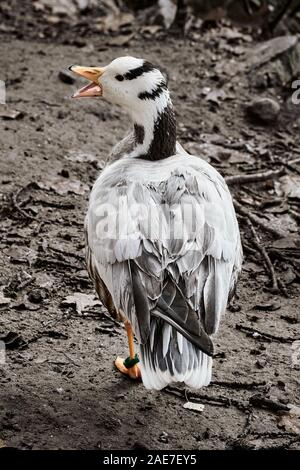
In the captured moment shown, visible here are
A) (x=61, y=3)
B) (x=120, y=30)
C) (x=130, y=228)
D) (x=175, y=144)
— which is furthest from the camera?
(x=61, y=3)

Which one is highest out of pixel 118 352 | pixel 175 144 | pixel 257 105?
pixel 175 144

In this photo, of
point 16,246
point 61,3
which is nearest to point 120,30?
point 61,3

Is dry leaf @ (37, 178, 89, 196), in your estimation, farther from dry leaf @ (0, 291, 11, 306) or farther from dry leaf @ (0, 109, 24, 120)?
dry leaf @ (0, 291, 11, 306)

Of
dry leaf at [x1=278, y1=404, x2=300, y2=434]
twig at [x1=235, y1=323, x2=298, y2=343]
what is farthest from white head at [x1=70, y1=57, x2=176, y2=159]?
dry leaf at [x1=278, y1=404, x2=300, y2=434]

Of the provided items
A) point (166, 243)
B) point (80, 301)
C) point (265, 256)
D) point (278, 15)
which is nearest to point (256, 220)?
point (265, 256)

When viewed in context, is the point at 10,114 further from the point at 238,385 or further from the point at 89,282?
the point at 238,385

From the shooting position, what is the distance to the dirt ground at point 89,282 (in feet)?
10.7

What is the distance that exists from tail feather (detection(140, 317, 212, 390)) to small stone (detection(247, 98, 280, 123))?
3887 mm

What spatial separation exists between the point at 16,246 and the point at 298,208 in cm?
208

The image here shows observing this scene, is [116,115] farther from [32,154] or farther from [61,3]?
[61,3]

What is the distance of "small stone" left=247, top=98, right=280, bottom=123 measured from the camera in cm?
650

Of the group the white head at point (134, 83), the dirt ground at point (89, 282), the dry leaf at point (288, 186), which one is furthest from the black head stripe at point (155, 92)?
the dry leaf at point (288, 186)

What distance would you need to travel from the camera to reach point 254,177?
18.3 ft

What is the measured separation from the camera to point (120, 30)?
777 cm
